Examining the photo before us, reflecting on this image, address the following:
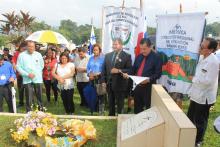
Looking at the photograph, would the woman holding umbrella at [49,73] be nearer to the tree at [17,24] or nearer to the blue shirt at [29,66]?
Answer: the blue shirt at [29,66]

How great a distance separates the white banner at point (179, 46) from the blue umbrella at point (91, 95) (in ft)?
5.73

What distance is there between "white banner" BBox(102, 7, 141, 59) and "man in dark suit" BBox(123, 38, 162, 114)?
1.03 meters

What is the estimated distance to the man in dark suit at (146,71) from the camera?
595 cm

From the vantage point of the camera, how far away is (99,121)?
6.39m

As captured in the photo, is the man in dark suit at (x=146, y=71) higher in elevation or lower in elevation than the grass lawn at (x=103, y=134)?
higher

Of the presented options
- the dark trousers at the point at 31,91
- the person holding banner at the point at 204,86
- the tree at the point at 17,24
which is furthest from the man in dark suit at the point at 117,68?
the tree at the point at 17,24

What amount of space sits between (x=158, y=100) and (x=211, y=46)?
1110 millimetres

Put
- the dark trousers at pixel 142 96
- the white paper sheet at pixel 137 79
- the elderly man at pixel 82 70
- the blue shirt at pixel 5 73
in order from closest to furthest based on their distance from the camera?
the white paper sheet at pixel 137 79 → the dark trousers at pixel 142 96 → the blue shirt at pixel 5 73 → the elderly man at pixel 82 70

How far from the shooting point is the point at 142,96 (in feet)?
20.2

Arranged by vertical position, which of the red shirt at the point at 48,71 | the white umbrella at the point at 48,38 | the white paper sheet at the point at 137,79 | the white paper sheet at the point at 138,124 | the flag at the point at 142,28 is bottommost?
the white paper sheet at the point at 138,124

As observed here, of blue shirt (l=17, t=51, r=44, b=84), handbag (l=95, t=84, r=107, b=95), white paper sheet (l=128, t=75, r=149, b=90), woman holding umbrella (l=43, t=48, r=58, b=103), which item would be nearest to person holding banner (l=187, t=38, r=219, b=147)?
white paper sheet (l=128, t=75, r=149, b=90)

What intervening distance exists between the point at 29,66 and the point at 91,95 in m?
1.56

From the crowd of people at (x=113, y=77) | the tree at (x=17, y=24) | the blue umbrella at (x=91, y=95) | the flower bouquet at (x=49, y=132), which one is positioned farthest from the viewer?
the tree at (x=17, y=24)

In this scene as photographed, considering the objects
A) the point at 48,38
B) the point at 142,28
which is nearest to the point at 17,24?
the point at 48,38
